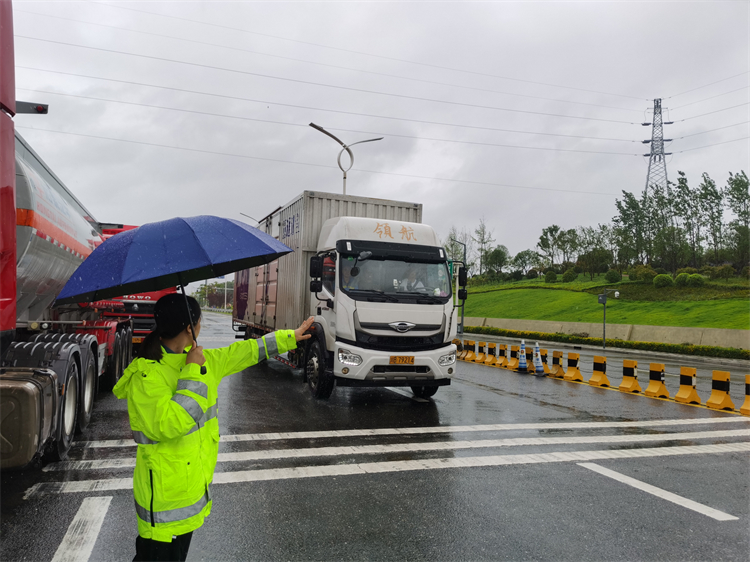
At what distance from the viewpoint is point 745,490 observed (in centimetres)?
511

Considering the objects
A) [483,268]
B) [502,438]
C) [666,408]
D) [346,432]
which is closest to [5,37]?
[346,432]

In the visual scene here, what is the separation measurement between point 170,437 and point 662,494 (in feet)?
15.0

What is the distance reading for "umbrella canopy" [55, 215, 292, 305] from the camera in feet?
8.66

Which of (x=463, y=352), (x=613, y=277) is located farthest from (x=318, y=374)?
(x=613, y=277)

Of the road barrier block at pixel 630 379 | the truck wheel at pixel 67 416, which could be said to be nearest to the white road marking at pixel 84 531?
the truck wheel at pixel 67 416

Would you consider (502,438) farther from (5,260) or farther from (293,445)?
(5,260)

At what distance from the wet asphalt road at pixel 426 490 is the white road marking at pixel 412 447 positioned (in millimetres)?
36

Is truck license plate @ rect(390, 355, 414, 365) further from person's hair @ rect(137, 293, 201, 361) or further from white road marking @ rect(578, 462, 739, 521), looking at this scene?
person's hair @ rect(137, 293, 201, 361)

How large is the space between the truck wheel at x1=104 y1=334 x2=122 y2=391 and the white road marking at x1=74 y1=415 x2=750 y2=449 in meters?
3.43

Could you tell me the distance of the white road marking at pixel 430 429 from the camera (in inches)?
249

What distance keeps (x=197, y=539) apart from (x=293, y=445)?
8.46 ft

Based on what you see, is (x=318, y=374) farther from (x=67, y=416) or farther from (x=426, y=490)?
(x=426, y=490)

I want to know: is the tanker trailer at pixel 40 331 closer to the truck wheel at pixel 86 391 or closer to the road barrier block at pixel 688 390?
the truck wheel at pixel 86 391

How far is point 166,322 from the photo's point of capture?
253 centimetres
